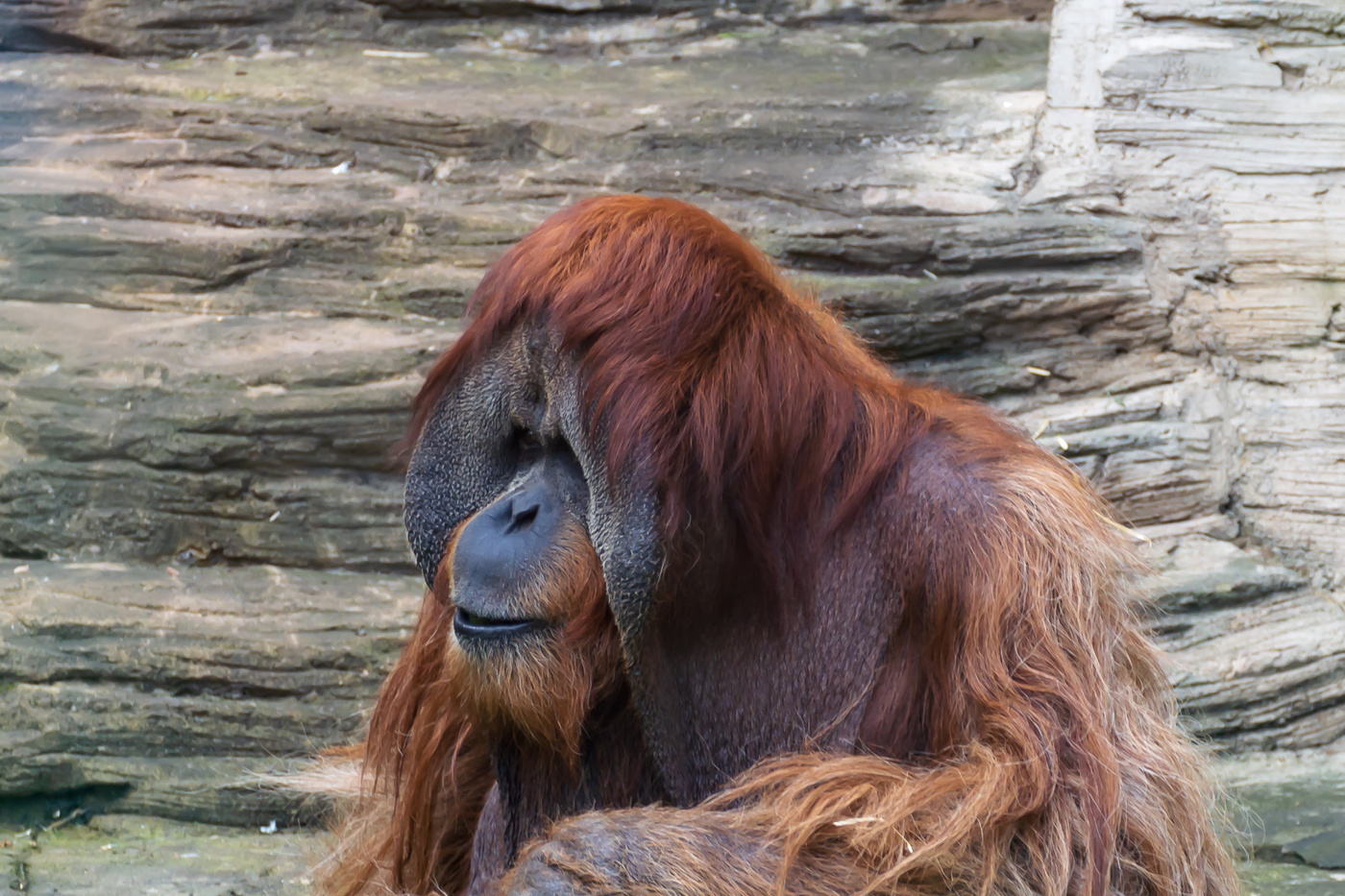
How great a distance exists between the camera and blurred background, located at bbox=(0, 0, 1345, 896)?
3.17 meters

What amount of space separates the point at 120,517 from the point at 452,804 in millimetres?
1556

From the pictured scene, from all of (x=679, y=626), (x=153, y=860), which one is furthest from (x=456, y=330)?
(x=679, y=626)

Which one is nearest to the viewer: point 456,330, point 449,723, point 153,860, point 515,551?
point 515,551

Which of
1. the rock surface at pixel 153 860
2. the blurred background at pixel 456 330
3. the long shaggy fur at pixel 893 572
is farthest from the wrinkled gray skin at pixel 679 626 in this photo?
the blurred background at pixel 456 330

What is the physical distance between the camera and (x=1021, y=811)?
1645 millimetres

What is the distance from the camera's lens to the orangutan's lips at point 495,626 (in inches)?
70.3

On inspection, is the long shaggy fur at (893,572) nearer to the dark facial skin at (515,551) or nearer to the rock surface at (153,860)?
the dark facial skin at (515,551)

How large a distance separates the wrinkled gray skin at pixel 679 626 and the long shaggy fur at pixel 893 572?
0.03 metres

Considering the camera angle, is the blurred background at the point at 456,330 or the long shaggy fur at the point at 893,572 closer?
the long shaggy fur at the point at 893,572

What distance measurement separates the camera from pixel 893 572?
6.06 ft

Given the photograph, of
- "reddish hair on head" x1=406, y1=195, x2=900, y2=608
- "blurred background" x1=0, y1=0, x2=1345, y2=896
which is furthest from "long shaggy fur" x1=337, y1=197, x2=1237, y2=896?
"blurred background" x1=0, y1=0, x2=1345, y2=896

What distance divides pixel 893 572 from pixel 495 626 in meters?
0.55

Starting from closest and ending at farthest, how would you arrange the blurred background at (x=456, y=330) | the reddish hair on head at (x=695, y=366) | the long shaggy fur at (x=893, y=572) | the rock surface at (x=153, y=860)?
the long shaggy fur at (x=893, y=572) < the reddish hair on head at (x=695, y=366) < the rock surface at (x=153, y=860) < the blurred background at (x=456, y=330)

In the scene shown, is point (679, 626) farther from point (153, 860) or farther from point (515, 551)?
point (153, 860)
